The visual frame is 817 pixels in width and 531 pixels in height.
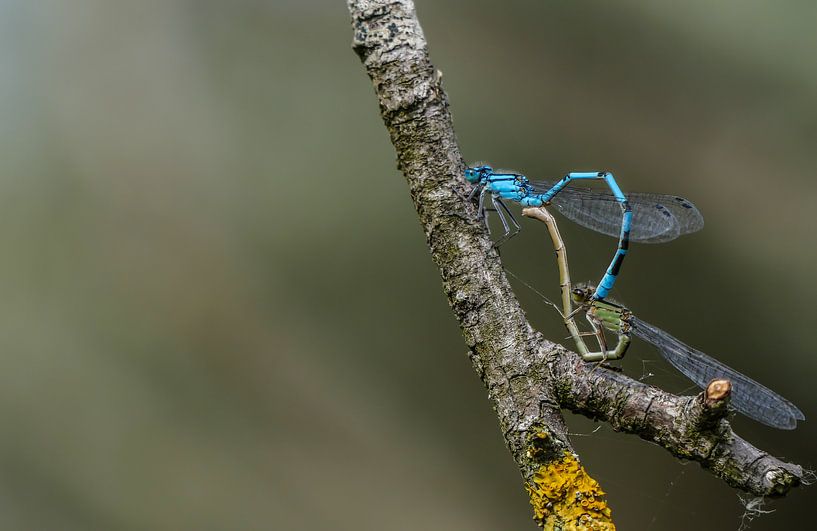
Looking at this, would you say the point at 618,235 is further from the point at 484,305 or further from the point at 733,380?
the point at 484,305

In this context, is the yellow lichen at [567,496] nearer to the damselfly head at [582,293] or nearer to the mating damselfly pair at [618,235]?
the mating damselfly pair at [618,235]

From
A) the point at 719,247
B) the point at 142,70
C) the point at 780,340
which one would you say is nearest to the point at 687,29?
the point at 719,247

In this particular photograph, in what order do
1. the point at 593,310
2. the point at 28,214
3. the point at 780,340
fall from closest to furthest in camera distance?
the point at 593,310 < the point at 780,340 < the point at 28,214

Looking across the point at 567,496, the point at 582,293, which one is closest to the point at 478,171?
the point at 582,293

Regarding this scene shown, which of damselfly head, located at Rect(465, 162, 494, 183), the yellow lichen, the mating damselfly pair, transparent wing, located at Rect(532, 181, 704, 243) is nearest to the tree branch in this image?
the yellow lichen

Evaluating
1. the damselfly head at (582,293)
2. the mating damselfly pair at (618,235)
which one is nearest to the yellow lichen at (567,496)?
the mating damselfly pair at (618,235)

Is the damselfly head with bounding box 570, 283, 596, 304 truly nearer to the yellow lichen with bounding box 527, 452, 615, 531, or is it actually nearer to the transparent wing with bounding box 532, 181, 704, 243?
the transparent wing with bounding box 532, 181, 704, 243

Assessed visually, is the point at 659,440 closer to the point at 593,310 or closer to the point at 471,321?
the point at 471,321
